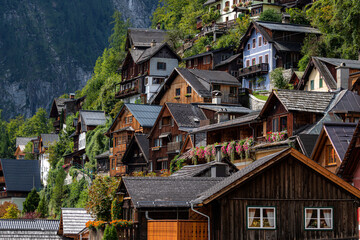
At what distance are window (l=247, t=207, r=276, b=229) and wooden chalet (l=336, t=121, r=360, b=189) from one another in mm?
5910

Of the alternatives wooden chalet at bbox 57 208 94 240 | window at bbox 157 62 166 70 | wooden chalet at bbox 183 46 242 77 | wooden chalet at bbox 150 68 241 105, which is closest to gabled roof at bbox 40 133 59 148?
window at bbox 157 62 166 70

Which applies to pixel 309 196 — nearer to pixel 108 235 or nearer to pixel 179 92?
pixel 108 235

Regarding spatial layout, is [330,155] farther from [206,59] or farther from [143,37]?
[143,37]

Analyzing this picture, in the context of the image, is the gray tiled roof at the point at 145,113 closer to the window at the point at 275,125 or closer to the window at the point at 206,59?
the window at the point at 206,59

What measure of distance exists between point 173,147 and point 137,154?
10206 mm

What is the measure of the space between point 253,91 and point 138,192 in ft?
182

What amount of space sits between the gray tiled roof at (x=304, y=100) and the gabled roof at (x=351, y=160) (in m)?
12.8

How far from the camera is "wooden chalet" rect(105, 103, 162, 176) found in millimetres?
81700

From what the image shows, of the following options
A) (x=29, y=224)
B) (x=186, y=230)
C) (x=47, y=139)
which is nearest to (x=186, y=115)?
(x=29, y=224)

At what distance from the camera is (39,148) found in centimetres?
13288

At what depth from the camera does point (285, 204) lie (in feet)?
111

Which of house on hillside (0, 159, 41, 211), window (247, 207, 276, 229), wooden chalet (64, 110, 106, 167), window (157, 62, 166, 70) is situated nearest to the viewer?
window (247, 207, 276, 229)

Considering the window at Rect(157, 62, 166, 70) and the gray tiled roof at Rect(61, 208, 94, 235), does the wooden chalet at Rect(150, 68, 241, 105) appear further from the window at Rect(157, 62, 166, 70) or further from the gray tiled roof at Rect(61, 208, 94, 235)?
the gray tiled roof at Rect(61, 208, 94, 235)

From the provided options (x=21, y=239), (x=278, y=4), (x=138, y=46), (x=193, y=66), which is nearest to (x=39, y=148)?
(x=138, y=46)
